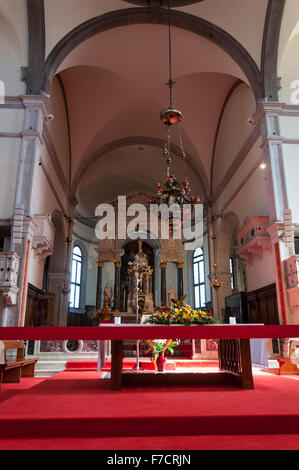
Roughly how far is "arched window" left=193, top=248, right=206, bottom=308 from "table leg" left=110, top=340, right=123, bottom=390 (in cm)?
1374

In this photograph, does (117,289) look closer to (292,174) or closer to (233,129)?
(233,129)

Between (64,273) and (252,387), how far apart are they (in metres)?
10.8

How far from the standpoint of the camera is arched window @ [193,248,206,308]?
1785 centimetres

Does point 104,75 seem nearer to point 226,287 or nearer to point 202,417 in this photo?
point 226,287

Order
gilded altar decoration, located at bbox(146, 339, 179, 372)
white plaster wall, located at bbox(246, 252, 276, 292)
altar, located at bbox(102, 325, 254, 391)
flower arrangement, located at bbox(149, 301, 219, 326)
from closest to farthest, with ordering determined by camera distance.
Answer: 1. altar, located at bbox(102, 325, 254, 391)
2. flower arrangement, located at bbox(149, 301, 219, 326)
3. gilded altar decoration, located at bbox(146, 339, 179, 372)
4. white plaster wall, located at bbox(246, 252, 276, 292)

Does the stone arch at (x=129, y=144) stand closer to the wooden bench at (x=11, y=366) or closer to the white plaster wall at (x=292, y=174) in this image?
the white plaster wall at (x=292, y=174)

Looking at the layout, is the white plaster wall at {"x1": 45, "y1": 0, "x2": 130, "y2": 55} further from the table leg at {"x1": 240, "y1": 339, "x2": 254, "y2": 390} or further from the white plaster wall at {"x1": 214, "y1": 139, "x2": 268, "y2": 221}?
the table leg at {"x1": 240, "y1": 339, "x2": 254, "y2": 390}

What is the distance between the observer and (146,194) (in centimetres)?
1700

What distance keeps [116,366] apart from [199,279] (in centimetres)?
1437

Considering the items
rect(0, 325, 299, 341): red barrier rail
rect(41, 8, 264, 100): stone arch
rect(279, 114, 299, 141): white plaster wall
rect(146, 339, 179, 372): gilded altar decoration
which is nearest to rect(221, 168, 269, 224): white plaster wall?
rect(279, 114, 299, 141): white plaster wall

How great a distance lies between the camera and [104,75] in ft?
40.7

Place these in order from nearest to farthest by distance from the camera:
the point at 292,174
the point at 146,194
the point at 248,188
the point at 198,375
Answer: the point at 198,375 → the point at 292,174 → the point at 248,188 → the point at 146,194

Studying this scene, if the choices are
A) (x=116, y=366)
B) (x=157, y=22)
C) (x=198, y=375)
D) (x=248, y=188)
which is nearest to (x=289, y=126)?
(x=248, y=188)
